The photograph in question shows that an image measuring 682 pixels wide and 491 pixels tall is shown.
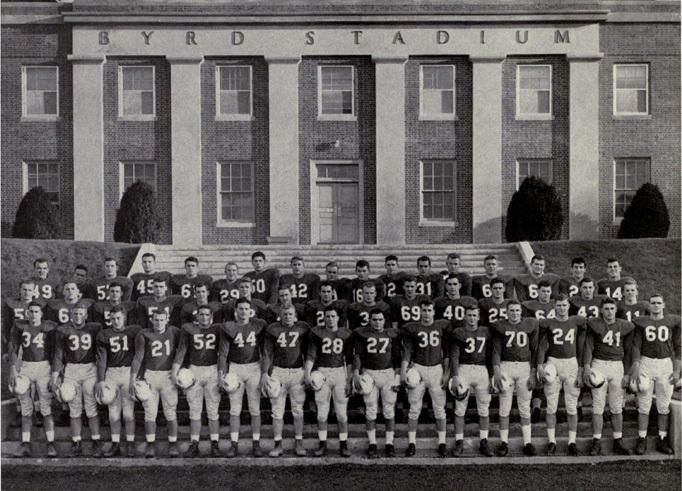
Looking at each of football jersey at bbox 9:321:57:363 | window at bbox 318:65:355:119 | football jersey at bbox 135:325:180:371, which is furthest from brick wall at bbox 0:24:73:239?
football jersey at bbox 135:325:180:371

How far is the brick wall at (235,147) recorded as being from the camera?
22.0m

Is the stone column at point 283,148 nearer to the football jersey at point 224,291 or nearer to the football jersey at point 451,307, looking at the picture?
the football jersey at point 224,291

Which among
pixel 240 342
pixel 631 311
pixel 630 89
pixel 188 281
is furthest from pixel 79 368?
pixel 630 89

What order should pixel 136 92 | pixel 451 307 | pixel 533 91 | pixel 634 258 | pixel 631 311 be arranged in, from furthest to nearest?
pixel 533 91 → pixel 136 92 → pixel 634 258 → pixel 451 307 → pixel 631 311

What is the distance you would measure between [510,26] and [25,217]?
14407mm

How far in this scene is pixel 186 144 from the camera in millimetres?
21891

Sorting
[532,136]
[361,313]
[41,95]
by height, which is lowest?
[361,313]

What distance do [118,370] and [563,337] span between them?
5552 mm

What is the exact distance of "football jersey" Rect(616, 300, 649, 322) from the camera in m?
9.77

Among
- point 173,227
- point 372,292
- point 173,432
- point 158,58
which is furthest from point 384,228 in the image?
point 173,432

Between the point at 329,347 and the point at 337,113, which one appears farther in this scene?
the point at 337,113

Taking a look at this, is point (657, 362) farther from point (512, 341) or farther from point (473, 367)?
point (473, 367)

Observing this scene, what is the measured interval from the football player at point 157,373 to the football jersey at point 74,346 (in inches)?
22.2

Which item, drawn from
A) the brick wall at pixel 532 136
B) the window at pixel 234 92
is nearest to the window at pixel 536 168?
the brick wall at pixel 532 136
